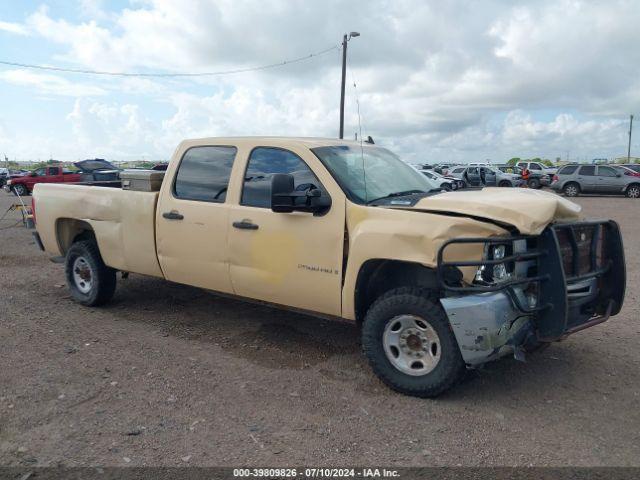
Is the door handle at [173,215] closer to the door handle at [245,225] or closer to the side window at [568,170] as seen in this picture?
the door handle at [245,225]

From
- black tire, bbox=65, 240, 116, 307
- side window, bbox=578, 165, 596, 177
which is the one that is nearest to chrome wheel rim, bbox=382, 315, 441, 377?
black tire, bbox=65, 240, 116, 307

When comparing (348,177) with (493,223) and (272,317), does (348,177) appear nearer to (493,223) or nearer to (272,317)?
(493,223)

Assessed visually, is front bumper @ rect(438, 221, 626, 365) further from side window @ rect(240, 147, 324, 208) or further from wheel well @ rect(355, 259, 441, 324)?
side window @ rect(240, 147, 324, 208)

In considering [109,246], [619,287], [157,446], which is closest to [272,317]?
[109,246]

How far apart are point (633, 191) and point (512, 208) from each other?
26.4m

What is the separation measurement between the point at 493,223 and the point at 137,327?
3715mm

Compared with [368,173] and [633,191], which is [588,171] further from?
[368,173]

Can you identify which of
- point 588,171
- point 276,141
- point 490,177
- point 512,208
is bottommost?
point 490,177

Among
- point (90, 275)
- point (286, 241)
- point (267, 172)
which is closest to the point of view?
point (286, 241)

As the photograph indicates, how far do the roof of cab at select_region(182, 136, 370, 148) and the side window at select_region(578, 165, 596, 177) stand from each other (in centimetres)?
2457

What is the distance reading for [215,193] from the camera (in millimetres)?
5090

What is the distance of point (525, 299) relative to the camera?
3783mm

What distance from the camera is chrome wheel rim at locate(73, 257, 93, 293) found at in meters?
6.43

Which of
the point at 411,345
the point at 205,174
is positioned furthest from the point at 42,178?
the point at 411,345
